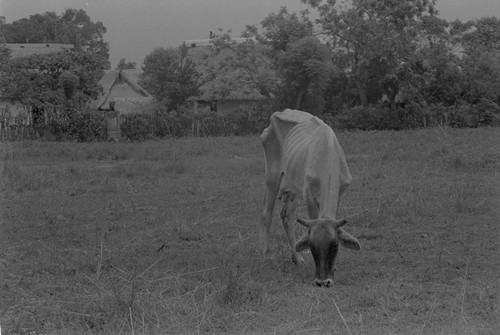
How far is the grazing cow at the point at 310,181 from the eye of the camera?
6.36m

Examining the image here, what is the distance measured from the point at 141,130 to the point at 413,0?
1294 centimetres

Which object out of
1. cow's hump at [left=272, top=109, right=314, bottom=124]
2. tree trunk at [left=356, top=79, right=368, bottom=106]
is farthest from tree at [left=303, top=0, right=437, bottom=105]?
cow's hump at [left=272, top=109, right=314, bottom=124]

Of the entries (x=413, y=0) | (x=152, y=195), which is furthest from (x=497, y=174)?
(x=413, y=0)

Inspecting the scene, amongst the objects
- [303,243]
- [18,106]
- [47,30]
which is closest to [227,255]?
[303,243]

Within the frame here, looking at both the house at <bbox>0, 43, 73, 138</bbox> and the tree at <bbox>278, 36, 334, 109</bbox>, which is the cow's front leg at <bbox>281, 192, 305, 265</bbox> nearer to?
the house at <bbox>0, 43, 73, 138</bbox>

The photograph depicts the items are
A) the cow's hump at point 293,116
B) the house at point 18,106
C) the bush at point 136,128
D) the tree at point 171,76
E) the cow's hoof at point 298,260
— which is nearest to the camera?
the cow's hoof at point 298,260

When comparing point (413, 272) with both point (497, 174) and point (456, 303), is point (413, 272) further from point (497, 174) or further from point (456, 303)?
point (497, 174)

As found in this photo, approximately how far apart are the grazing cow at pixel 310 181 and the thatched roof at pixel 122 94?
Result: 79.3 feet

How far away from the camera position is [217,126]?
26969 millimetres

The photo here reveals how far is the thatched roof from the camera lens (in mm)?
33000

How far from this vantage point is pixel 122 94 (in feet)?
114

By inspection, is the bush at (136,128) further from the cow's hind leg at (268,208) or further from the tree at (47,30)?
the cow's hind leg at (268,208)

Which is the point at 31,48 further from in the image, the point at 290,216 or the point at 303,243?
the point at 303,243

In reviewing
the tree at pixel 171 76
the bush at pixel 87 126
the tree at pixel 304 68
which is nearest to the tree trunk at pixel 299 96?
the tree at pixel 304 68
